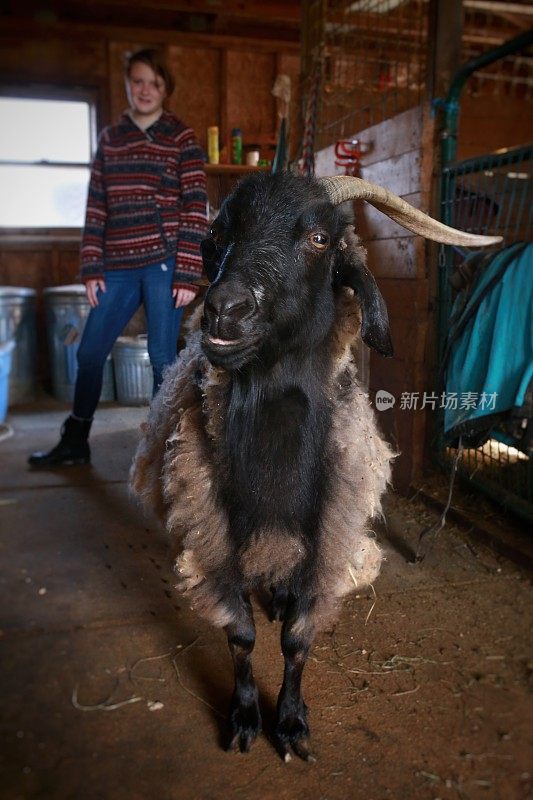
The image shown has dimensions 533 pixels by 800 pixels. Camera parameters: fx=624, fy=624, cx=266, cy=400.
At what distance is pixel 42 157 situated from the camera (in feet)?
24.5

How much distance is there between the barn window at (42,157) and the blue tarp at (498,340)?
6.12 m

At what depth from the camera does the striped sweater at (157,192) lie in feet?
11.6

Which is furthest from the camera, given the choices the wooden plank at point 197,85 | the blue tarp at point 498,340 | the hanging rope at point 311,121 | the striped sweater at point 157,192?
the wooden plank at point 197,85

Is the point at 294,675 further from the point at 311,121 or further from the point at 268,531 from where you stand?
the point at 311,121

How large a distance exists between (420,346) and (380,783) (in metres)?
2.31

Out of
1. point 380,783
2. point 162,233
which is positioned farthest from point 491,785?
point 162,233

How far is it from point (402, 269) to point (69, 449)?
243 cm

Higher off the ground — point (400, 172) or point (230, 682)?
point (400, 172)

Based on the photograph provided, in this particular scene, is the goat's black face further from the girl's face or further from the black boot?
the black boot

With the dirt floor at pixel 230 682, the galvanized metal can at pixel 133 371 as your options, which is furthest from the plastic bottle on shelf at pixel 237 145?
the dirt floor at pixel 230 682

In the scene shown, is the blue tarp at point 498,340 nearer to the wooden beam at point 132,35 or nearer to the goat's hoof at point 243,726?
the goat's hoof at point 243,726

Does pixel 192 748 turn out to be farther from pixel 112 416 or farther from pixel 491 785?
pixel 112 416

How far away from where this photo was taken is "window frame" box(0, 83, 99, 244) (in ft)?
23.5

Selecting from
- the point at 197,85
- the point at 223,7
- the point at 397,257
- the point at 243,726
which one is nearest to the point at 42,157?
the point at 197,85
